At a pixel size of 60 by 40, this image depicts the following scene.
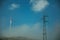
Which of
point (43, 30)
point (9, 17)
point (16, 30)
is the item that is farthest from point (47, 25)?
point (9, 17)

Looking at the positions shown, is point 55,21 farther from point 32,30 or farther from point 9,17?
point 9,17

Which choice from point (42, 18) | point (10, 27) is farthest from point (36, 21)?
point (10, 27)

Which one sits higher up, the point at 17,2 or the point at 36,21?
the point at 17,2

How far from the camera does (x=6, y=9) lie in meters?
2.07

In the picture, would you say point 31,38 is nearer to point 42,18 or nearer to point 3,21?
point 42,18

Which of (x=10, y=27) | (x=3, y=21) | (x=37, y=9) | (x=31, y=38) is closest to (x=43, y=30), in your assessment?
(x=31, y=38)

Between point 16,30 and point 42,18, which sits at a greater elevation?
point 42,18

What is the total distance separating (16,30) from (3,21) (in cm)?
28

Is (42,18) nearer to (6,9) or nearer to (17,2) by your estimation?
(17,2)

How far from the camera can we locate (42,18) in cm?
204

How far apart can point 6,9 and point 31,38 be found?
2.19ft

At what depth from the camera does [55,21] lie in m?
2.05

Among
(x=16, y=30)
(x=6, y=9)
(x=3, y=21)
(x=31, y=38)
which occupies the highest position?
(x=6, y=9)

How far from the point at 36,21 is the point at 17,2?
18.6 inches
